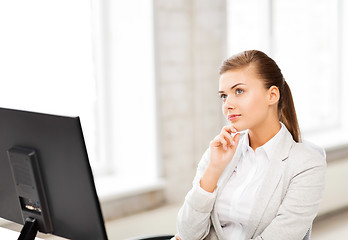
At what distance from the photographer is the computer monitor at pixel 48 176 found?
134 cm

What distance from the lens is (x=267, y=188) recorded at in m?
1.77

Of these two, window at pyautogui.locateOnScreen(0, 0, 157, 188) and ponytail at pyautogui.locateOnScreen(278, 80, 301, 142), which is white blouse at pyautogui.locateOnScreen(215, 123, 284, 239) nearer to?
ponytail at pyautogui.locateOnScreen(278, 80, 301, 142)

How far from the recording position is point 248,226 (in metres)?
1.79

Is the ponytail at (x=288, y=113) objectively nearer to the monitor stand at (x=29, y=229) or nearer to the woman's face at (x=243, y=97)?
the woman's face at (x=243, y=97)

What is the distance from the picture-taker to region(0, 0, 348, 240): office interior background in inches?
114

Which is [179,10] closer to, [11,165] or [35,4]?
[35,4]

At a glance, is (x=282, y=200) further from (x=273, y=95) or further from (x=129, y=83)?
(x=129, y=83)

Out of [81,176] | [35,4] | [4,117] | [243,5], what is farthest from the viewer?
[243,5]

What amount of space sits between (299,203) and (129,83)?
5.54ft

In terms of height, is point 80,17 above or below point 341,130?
above

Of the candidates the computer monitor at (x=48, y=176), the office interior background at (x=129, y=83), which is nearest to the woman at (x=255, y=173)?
the computer monitor at (x=48, y=176)

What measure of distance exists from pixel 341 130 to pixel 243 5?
5.26 feet

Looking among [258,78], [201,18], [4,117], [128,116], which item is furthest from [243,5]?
[4,117]

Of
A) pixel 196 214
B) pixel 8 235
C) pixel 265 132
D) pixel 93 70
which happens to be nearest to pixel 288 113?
pixel 265 132
